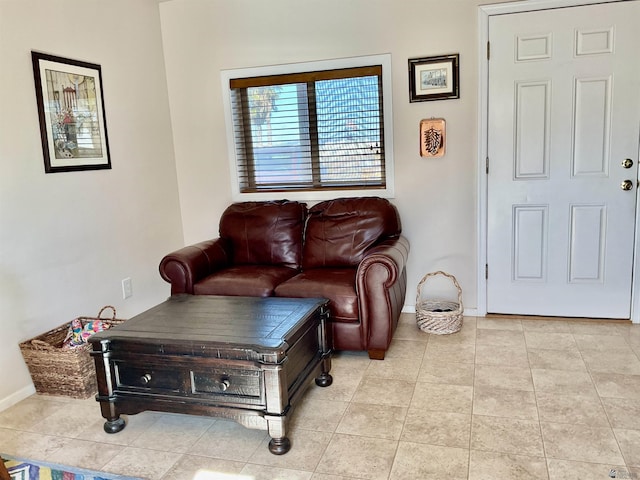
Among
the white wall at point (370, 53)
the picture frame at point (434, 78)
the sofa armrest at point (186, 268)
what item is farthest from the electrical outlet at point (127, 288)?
the picture frame at point (434, 78)

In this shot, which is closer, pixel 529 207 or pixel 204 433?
pixel 204 433

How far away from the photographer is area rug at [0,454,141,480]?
206 cm

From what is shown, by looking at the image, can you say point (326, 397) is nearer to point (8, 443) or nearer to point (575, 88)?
point (8, 443)

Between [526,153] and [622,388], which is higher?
[526,153]

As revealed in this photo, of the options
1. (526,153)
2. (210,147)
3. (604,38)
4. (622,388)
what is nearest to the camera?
(622,388)

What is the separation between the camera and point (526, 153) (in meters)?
3.48

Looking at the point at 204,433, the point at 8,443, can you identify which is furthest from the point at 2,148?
the point at 204,433

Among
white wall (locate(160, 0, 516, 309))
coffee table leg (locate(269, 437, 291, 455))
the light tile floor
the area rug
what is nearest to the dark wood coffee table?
coffee table leg (locate(269, 437, 291, 455))

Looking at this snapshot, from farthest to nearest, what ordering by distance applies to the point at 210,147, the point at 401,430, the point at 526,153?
1. the point at 210,147
2. the point at 526,153
3. the point at 401,430

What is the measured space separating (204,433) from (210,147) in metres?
2.48

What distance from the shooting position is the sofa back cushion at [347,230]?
347cm

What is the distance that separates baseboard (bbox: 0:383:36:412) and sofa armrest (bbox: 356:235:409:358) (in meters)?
1.92

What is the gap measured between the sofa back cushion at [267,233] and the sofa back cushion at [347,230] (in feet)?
0.36

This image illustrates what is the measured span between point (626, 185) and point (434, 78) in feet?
4.76
